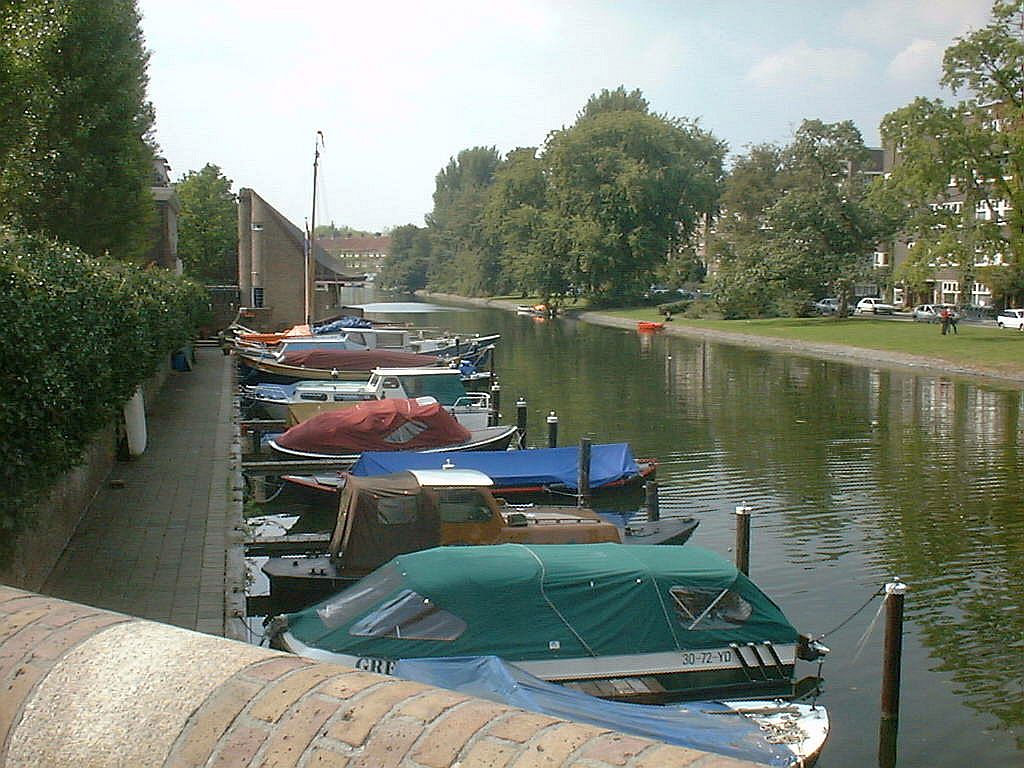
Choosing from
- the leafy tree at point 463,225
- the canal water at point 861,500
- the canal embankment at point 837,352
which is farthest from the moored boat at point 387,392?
the leafy tree at point 463,225

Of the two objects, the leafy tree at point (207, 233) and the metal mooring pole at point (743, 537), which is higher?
the leafy tree at point (207, 233)

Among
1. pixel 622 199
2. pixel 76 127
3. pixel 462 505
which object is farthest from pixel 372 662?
pixel 622 199

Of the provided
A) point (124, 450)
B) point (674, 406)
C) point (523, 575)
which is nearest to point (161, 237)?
point (674, 406)

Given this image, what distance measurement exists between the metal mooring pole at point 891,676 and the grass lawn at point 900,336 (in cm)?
3919

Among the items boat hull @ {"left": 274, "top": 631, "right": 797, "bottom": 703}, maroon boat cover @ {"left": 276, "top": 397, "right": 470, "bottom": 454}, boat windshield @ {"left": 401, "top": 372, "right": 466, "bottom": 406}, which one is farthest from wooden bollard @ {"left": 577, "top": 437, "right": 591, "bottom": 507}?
boat windshield @ {"left": 401, "top": 372, "right": 466, "bottom": 406}

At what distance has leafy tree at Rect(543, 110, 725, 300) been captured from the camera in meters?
98.1

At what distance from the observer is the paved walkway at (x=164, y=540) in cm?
1334

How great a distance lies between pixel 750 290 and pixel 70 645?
8243 cm

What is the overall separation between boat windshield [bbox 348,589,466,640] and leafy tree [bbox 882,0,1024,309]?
5205cm

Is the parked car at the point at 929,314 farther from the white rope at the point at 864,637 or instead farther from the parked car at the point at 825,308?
the white rope at the point at 864,637

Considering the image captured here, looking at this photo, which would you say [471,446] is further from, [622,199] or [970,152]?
[622,199]

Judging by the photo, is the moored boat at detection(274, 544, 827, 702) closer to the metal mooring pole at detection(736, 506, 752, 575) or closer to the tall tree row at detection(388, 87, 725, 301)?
the metal mooring pole at detection(736, 506, 752, 575)

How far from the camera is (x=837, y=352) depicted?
197 feet

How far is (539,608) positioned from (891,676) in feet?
13.1
